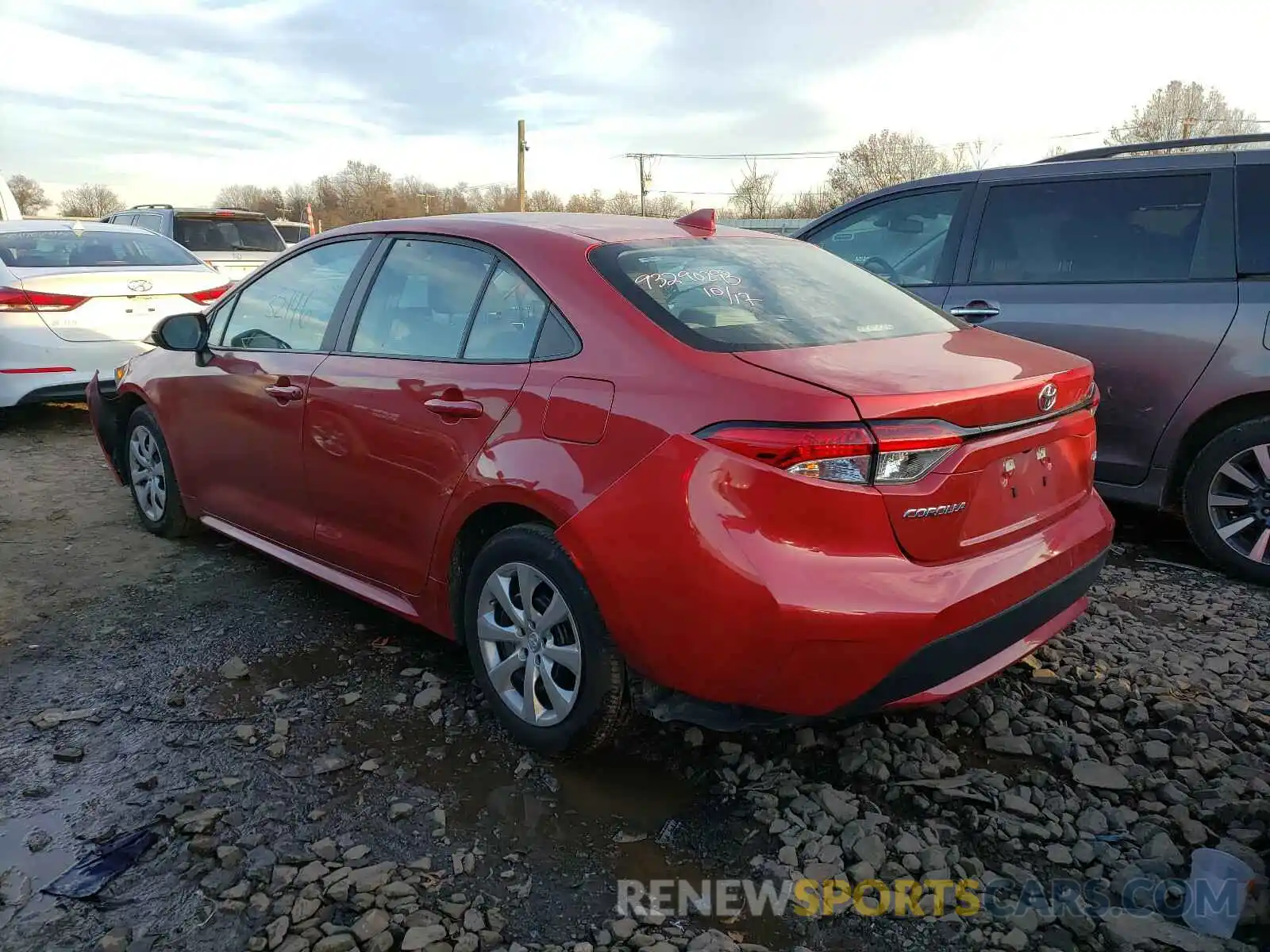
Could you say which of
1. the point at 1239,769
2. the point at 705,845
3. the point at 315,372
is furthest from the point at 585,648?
the point at 1239,769

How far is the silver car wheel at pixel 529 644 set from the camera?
2621 mm

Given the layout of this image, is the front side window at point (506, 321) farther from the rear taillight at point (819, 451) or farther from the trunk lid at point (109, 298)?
the trunk lid at point (109, 298)

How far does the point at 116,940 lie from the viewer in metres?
2.07

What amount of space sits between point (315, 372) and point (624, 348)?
1.48 meters

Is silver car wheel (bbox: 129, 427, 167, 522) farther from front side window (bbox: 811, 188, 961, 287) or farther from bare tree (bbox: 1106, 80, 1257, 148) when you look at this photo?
bare tree (bbox: 1106, 80, 1257, 148)

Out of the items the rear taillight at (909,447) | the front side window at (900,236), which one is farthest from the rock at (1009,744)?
the front side window at (900,236)

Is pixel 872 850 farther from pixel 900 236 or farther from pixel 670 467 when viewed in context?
pixel 900 236

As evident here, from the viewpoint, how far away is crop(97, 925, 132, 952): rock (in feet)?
6.73

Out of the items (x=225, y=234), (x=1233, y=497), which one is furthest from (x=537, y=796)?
(x=225, y=234)

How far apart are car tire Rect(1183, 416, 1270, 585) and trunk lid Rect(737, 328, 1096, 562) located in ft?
5.35

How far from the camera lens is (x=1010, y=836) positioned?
238 cm

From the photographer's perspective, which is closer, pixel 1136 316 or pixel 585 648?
pixel 585 648

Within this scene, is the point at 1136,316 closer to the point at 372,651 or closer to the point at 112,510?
the point at 372,651

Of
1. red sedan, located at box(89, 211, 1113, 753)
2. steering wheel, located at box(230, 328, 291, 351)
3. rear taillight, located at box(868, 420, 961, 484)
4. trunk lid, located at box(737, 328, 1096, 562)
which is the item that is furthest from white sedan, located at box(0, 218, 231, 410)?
rear taillight, located at box(868, 420, 961, 484)
